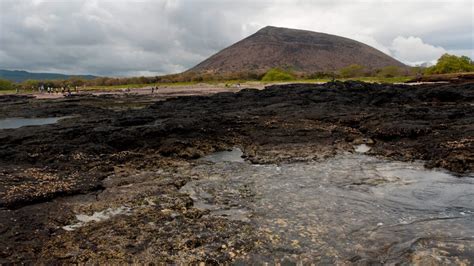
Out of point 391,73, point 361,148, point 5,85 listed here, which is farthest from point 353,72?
point 5,85

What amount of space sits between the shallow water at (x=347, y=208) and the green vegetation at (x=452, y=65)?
80.1 m

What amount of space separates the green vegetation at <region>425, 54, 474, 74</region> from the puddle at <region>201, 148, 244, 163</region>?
8008 centimetres

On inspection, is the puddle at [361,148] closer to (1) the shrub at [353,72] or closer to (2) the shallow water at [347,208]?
(2) the shallow water at [347,208]

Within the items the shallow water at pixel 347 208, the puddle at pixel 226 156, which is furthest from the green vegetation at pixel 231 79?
the shallow water at pixel 347 208

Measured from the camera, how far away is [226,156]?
779 inches

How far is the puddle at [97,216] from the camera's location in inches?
422

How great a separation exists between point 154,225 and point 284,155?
9638mm

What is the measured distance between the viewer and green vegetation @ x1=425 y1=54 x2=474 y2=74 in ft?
280

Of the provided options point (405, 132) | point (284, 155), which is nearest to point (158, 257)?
point (284, 155)

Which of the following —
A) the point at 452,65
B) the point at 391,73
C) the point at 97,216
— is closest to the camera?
the point at 97,216

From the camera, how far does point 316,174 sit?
15812 millimetres

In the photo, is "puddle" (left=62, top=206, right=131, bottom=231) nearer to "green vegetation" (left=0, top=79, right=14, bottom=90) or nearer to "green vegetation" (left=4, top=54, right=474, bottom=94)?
"green vegetation" (left=4, top=54, right=474, bottom=94)

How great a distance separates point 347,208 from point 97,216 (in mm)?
7490

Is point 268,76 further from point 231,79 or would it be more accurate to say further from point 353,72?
point 353,72
